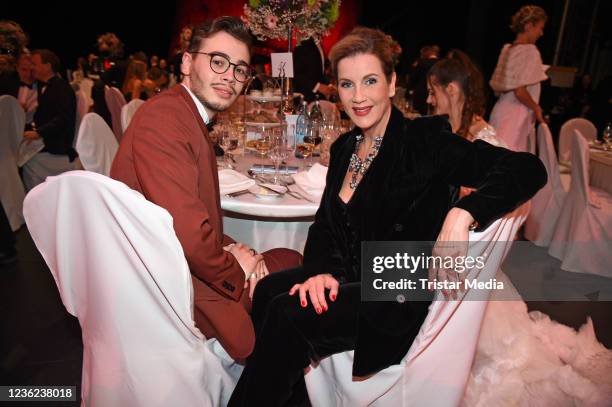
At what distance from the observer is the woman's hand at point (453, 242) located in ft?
4.25

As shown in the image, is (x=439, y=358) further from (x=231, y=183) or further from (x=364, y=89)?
(x=231, y=183)

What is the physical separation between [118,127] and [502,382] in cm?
404

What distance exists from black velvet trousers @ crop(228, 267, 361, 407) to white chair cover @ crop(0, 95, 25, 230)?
9.63ft

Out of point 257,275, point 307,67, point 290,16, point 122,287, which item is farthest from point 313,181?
point 307,67

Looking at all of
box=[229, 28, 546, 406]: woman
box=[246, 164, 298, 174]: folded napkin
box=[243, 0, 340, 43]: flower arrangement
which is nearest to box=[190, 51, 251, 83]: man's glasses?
box=[229, 28, 546, 406]: woman

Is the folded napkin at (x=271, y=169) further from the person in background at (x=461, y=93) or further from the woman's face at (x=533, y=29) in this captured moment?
the woman's face at (x=533, y=29)

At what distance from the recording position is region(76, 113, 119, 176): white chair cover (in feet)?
7.91

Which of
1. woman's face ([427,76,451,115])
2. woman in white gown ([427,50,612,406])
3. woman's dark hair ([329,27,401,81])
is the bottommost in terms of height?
woman in white gown ([427,50,612,406])

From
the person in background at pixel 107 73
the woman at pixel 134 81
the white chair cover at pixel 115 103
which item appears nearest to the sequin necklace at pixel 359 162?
the white chair cover at pixel 115 103

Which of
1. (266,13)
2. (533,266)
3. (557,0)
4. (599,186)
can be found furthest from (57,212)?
(557,0)

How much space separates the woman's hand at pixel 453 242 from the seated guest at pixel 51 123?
3.59 meters

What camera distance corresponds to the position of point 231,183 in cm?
193

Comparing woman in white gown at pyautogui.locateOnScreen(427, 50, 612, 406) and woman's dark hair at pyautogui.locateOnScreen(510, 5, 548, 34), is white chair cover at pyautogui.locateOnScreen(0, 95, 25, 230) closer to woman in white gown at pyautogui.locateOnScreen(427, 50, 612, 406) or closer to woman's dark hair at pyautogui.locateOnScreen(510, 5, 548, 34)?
woman in white gown at pyautogui.locateOnScreen(427, 50, 612, 406)

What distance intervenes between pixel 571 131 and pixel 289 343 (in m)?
4.46
